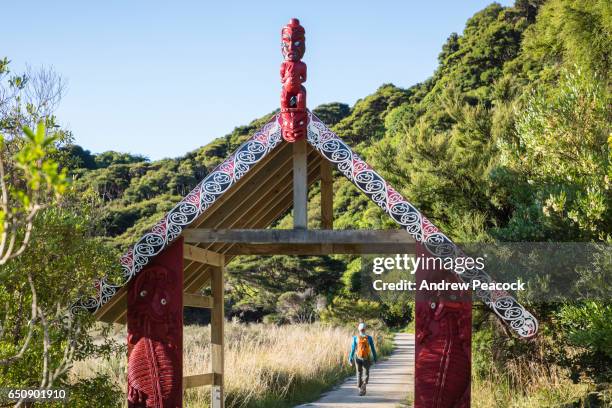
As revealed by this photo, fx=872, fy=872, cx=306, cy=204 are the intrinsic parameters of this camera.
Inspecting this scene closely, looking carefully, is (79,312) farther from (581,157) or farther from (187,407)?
(581,157)

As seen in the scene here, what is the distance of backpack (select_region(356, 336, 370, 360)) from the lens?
14007 mm

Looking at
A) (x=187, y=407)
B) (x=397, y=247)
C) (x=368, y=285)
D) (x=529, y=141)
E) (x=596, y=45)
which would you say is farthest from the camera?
(x=368, y=285)

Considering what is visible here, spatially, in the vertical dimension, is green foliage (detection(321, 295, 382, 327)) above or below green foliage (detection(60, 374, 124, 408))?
above

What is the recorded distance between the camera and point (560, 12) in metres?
18.0

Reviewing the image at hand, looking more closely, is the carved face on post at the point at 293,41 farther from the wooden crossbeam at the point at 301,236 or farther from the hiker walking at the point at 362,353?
the hiker walking at the point at 362,353

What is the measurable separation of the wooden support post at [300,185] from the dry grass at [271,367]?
2819 mm

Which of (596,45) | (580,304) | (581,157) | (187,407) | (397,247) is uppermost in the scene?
(596,45)

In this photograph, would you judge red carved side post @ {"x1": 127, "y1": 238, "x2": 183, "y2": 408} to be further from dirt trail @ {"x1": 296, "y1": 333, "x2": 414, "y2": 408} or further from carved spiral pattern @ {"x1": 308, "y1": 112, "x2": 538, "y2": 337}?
dirt trail @ {"x1": 296, "y1": 333, "x2": 414, "y2": 408}

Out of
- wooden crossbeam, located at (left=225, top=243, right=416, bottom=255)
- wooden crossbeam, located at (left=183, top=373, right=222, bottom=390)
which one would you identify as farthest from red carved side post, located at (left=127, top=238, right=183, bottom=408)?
wooden crossbeam, located at (left=225, top=243, right=416, bottom=255)

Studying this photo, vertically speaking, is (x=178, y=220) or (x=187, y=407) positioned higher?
(x=178, y=220)

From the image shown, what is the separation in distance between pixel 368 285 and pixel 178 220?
17.4 meters

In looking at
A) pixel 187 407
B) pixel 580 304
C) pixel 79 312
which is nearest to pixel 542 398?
pixel 580 304

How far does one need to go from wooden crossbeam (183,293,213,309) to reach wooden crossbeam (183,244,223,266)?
15.9 inches

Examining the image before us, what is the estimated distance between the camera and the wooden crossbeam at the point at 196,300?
31.6 ft
